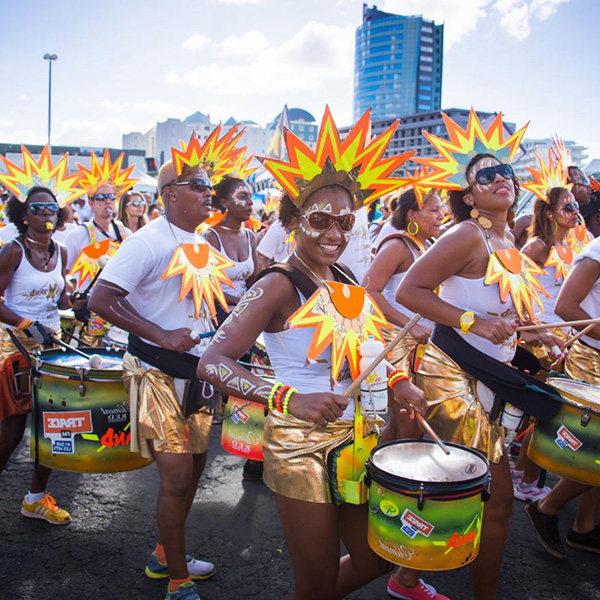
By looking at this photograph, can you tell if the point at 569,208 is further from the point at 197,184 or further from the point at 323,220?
the point at 323,220

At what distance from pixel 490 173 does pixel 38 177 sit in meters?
3.47

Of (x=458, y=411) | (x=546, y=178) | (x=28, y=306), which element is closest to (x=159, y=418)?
(x=458, y=411)

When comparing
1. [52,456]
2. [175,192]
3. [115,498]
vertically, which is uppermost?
[175,192]

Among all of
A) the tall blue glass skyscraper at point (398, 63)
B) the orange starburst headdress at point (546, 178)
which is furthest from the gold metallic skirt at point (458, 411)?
the tall blue glass skyscraper at point (398, 63)

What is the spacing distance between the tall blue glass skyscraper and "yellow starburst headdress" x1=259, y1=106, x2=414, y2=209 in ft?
485

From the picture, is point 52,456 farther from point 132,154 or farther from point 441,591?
point 132,154

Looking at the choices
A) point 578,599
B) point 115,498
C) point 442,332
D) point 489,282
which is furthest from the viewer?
point 115,498

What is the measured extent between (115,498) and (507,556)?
278 cm

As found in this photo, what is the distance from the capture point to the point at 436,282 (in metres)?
3.02

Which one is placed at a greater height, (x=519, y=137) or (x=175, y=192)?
(x=519, y=137)

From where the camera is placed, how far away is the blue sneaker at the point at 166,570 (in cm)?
349

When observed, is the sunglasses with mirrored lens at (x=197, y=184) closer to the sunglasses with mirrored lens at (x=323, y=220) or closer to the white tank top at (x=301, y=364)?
the sunglasses with mirrored lens at (x=323, y=220)

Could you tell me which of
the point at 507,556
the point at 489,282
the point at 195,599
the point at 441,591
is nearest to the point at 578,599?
the point at 507,556

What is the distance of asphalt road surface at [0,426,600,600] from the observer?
3.40 metres
